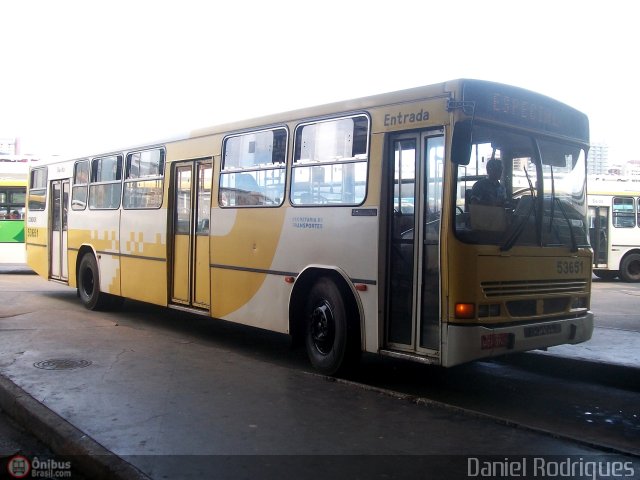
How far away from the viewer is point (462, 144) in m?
5.61

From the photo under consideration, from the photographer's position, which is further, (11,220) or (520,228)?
(11,220)

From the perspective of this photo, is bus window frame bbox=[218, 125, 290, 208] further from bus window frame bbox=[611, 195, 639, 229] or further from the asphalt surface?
bus window frame bbox=[611, 195, 639, 229]

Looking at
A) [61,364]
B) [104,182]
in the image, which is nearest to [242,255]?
[61,364]

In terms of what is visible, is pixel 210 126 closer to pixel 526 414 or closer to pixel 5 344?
pixel 5 344

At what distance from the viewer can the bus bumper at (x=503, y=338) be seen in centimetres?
561

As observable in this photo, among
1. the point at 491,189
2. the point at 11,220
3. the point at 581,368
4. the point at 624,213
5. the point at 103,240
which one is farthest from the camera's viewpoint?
the point at 624,213

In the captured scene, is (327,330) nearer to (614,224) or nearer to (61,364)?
(61,364)

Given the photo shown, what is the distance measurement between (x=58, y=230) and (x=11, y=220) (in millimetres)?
7314

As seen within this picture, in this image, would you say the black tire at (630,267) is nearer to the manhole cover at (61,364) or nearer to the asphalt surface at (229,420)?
the asphalt surface at (229,420)

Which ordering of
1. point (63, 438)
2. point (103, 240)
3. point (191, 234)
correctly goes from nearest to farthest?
point (63, 438) → point (191, 234) → point (103, 240)

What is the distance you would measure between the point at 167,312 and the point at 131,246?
2.25m

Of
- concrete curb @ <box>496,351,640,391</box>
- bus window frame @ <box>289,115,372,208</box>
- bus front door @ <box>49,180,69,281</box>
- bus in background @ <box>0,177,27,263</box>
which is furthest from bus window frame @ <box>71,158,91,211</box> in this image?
concrete curb @ <box>496,351,640,391</box>

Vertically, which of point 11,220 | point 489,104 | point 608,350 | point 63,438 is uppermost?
point 489,104

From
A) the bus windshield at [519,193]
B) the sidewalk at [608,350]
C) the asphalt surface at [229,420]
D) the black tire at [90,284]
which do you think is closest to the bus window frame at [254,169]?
the asphalt surface at [229,420]
